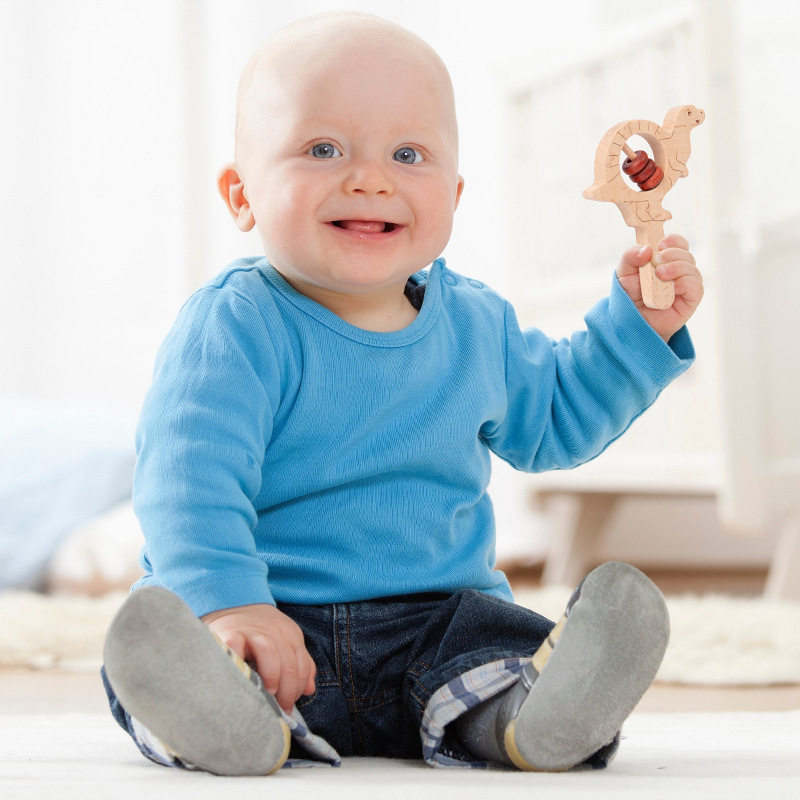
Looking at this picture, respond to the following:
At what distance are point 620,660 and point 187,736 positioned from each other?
0.80 ft

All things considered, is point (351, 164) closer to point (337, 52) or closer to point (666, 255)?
point (337, 52)

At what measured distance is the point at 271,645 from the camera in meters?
0.67

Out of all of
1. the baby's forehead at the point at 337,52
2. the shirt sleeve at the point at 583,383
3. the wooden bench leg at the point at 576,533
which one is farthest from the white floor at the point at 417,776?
the wooden bench leg at the point at 576,533

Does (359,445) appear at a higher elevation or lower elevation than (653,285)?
lower

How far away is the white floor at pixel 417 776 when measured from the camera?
56cm

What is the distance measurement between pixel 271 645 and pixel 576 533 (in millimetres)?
1819

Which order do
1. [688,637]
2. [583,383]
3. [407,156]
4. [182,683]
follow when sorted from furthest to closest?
[688,637] < [583,383] < [407,156] < [182,683]

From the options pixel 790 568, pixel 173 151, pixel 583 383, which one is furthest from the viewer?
pixel 173 151

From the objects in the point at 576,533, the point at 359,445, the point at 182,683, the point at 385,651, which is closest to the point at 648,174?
the point at 359,445

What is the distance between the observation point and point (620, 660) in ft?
2.05

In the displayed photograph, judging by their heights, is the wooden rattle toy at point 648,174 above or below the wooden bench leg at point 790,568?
above

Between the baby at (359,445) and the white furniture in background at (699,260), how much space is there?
935 mm

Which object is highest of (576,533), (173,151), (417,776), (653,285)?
(173,151)

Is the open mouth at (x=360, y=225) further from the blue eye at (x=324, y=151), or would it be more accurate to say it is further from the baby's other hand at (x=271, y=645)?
the baby's other hand at (x=271, y=645)
